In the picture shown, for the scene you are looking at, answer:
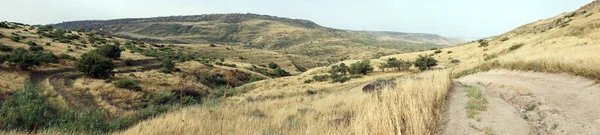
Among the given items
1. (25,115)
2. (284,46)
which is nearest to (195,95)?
(25,115)

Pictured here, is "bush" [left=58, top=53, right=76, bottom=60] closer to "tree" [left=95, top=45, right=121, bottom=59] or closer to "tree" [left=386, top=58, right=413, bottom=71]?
"tree" [left=95, top=45, right=121, bottom=59]

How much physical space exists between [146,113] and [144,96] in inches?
901

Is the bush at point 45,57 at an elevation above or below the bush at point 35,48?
below

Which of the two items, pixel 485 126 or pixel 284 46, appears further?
pixel 284 46

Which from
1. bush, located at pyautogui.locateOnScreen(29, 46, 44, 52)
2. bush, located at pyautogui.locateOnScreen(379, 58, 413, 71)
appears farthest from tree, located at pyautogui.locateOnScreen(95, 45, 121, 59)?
bush, located at pyautogui.locateOnScreen(379, 58, 413, 71)

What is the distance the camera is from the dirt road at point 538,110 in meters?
5.28

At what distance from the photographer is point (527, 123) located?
18.8 ft

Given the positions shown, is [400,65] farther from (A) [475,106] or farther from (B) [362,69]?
(A) [475,106]

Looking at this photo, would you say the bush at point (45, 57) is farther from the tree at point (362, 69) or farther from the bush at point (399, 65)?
the bush at point (399, 65)

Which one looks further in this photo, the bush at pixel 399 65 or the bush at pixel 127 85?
the bush at pixel 399 65

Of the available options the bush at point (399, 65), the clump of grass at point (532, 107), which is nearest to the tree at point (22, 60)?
the bush at point (399, 65)

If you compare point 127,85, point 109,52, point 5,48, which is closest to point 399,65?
point 127,85

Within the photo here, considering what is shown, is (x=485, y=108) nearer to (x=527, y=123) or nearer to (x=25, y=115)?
(x=527, y=123)

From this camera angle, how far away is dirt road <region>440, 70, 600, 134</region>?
5277mm
